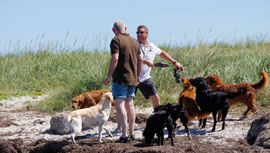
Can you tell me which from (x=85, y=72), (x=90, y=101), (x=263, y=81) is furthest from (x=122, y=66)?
(x=85, y=72)

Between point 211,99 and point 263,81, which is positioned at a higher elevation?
point 263,81

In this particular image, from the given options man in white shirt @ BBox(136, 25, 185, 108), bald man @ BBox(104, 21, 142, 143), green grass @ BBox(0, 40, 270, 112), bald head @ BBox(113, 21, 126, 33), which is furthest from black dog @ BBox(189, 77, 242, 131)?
green grass @ BBox(0, 40, 270, 112)

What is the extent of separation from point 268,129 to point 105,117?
3.02 m

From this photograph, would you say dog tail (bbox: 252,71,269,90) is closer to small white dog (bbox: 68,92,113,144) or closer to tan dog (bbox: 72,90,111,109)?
small white dog (bbox: 68,92,113,144)

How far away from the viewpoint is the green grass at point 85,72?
404 inches

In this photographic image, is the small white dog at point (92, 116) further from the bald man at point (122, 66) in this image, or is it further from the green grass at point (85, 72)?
the green grass at point (85, 72)

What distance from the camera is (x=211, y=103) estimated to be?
6.71 metres

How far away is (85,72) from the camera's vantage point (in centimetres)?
1153

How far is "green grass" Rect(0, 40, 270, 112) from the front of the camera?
1025cm

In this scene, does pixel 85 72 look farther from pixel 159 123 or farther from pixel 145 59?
pixel 159 123

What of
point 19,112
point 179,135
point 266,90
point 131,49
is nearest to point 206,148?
point 179,135

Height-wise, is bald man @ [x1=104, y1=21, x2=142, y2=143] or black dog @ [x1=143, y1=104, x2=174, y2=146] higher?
bald man @ [x1=104, y1=21, x2=142, y2=143]

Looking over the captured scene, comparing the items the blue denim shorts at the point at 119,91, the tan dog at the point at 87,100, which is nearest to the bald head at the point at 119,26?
the blue denim shorts at the point at 119,91

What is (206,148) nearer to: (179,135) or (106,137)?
(179,135)
